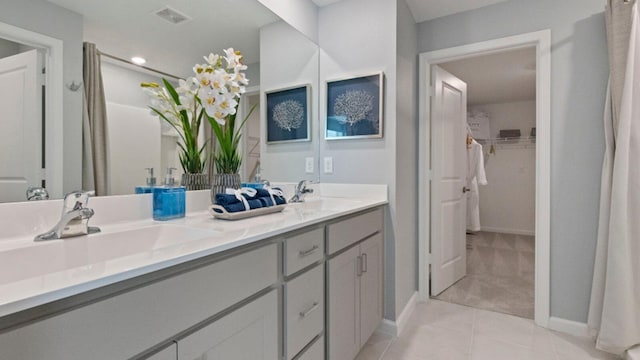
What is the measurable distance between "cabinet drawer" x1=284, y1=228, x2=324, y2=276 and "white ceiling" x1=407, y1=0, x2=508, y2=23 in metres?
1.94

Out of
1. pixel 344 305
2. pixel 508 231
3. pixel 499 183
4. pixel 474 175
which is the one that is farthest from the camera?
pixel 499 183

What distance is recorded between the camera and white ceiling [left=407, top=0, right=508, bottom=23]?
2.30 meters

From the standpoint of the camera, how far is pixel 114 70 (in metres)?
1.19

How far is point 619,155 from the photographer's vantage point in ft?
5.70

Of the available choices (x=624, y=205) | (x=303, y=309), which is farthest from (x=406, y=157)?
(x=303, y=309)

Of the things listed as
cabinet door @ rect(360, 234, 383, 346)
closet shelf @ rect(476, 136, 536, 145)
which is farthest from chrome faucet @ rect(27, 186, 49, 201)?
closet shelf @ rect(476, 136, 536, 145)

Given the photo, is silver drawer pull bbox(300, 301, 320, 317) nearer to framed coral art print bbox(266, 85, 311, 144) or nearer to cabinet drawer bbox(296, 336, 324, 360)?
cabinet drawer bbox(296, 336, 324, 360)

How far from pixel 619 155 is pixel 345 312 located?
1.73 metres

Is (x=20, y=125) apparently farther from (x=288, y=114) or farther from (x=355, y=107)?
(x=355, y=107)

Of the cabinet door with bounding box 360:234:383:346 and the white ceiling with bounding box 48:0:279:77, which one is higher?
the white ceiling with bounding box 48:0:279:77

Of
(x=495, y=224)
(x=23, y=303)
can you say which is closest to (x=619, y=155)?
(x=23, y=303)

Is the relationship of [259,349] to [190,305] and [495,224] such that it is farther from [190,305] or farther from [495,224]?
[495,224]

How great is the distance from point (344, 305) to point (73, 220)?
3.80 ft

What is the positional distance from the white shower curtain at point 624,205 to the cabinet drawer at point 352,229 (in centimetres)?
129
